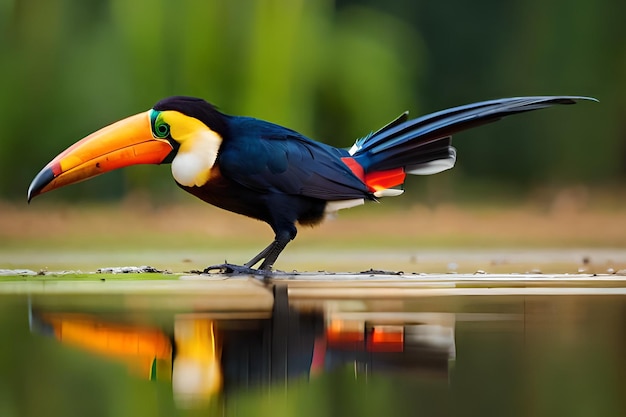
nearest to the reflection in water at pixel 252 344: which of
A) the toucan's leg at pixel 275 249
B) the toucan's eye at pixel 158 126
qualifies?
the toucan's leg at pixel 275 249

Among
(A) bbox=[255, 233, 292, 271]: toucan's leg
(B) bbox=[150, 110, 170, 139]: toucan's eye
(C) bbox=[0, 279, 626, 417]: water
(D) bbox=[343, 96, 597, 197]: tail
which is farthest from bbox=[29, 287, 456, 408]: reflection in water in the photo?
(D) bbox=[343, 96, 597, 197]: tail

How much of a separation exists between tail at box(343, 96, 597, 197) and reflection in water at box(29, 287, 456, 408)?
82 cm

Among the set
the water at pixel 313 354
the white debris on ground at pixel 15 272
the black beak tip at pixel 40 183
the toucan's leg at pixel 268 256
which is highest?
the black beak tip at pixel 40 183

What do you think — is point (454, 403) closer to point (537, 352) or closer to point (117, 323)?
point (537, 352)

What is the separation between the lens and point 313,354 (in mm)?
1524

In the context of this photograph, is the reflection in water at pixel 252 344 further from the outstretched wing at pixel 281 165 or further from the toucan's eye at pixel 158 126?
the toucan's eye at pixel 158 126

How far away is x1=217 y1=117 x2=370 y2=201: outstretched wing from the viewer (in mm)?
2588

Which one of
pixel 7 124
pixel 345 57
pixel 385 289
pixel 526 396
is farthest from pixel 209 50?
pixel 526 396

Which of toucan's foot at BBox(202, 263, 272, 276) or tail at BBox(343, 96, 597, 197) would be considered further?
tail at BBox(343, 96, 597, 197)

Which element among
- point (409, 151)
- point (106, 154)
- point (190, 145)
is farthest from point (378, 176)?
point (106, 154)

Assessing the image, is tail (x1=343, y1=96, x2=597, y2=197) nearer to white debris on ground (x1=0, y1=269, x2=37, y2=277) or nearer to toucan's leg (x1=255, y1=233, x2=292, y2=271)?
toucan's leg (x1=255, y1=233, x2=292, y2=271)

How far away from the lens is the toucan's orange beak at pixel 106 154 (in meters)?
2.63

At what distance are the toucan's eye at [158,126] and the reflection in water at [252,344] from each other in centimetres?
72

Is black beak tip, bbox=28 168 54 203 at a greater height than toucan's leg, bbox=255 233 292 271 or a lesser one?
greater
